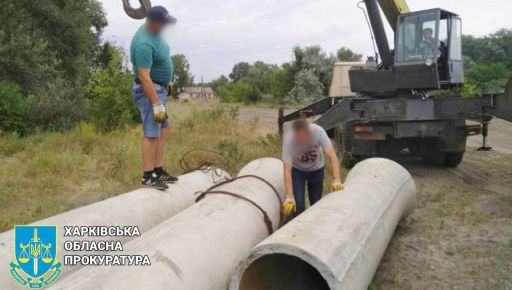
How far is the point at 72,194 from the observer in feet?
25.3

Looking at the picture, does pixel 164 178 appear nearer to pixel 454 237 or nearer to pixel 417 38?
pixel 454 237

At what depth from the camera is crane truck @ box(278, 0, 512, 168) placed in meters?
8.62

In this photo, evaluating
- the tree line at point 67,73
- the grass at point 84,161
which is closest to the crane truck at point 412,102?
the grass at point 84,161

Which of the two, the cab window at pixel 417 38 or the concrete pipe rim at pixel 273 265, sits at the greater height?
the cab window at pixel 417 38

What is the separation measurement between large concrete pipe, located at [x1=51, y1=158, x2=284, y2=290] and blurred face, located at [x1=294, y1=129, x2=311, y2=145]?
593 mm

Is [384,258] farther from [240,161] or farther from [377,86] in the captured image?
[377,86]

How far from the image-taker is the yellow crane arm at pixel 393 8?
10.2 metres

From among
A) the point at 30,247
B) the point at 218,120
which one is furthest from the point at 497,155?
the point at 30,247

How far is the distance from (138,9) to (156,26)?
1.65m

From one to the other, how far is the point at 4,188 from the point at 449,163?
24.9 ft

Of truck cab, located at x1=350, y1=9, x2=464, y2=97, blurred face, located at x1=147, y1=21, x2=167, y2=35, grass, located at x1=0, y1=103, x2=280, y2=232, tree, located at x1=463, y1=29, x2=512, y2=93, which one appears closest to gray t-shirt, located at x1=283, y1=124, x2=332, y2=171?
blurred face, located at x1=147, y1=21, x2=167, y2=35

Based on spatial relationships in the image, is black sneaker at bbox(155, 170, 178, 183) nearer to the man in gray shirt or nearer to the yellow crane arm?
the man in gray shirt

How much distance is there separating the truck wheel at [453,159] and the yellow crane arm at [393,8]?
2.77 meters

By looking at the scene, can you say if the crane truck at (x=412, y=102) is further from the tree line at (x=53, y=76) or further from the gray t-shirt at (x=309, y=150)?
the tree line at (x=53, y=76)
